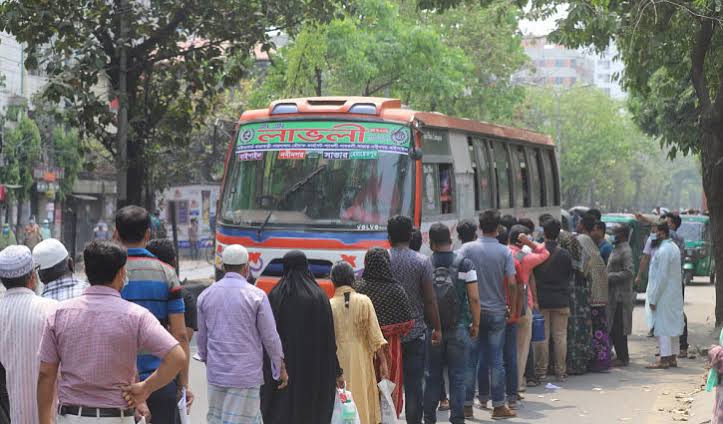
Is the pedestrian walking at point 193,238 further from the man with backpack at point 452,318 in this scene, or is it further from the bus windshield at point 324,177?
the man with backpack at point 452,318

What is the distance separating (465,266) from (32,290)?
4.52m

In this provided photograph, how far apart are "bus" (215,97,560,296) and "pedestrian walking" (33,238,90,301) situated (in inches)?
284

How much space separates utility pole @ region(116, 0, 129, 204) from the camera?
68.2ft

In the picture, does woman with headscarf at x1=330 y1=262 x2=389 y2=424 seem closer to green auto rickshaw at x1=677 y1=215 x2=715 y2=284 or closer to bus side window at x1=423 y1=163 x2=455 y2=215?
bus side window at x1=423 y1=163 x2=455 y2=215

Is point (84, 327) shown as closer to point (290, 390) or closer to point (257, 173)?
point (290, 390)

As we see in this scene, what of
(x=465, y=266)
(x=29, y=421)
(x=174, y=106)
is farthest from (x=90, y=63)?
(x=29, y=421)

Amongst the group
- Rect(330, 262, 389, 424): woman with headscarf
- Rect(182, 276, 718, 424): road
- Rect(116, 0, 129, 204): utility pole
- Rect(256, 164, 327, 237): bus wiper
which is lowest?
Rect(182, 276, 718, 424): road

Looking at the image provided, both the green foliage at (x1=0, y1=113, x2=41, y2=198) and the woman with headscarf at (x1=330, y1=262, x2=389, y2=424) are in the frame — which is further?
the green foliage at (x1=0, y1=113, x2=41, y2=198)

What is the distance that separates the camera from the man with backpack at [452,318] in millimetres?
9469

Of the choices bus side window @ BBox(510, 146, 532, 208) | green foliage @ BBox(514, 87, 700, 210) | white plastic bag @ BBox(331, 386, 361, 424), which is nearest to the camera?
white plastic bag @ BBox(331, 386, 361, 424)

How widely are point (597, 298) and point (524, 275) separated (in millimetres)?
2329

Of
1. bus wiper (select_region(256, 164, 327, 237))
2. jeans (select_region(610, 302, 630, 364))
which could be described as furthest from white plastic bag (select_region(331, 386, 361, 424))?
jeans (select_region(610, 302, 630, 364))

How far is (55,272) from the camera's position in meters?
6.30

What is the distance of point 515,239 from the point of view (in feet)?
38.5
